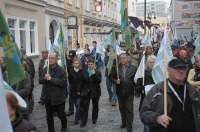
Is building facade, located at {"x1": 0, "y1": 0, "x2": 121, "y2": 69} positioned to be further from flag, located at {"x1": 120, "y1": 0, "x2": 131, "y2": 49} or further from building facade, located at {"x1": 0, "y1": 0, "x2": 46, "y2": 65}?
→ flag, located at {"x1": 120, "y1": 0, "x2": 131, "y2": 49}

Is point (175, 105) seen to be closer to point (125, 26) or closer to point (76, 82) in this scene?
point (76, 82)

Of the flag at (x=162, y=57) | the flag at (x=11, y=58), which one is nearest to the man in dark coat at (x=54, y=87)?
the flag at (x=162, y=57)

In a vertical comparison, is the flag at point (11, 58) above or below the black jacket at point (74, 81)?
above

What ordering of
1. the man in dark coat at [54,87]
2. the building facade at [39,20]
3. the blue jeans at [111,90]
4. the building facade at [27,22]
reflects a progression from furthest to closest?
the building facade at [39,20], the building facade at [27,22], the blue jeans at [111,90], the man in dark coat at [54,87]

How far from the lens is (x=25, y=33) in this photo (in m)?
17.0

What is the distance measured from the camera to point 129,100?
630 cm

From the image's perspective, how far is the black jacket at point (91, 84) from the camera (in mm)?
6902

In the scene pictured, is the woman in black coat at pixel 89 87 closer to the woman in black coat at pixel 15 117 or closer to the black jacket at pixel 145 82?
the black jacket at pixel 145 82

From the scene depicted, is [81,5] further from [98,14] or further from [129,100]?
[129,100]

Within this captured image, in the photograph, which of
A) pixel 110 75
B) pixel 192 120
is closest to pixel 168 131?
pixel 192 120

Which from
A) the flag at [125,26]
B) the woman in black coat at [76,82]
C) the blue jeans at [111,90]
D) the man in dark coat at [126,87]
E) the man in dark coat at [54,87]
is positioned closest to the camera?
the man in dark coat at [54,87]

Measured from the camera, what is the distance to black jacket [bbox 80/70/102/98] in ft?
22.6

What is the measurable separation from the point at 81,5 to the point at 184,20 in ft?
87.0

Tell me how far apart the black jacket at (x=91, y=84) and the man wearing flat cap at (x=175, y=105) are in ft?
11.5
